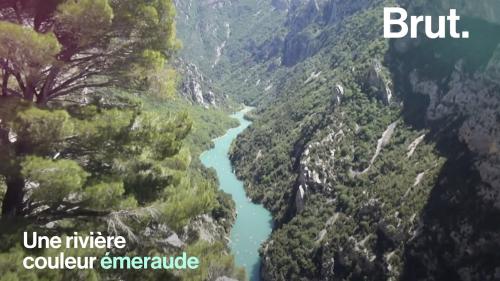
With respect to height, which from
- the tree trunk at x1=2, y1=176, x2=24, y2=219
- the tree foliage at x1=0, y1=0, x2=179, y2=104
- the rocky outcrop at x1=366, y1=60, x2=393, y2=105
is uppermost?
the rocky outcrop at x1=366, y1=60, x2=393, y2=105

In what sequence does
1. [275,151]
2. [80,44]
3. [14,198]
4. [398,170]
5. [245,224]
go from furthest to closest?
[275,151]
[245,224]
[398,170]
[80,44]
[14,198]

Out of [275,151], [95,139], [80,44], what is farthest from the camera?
[275,151]

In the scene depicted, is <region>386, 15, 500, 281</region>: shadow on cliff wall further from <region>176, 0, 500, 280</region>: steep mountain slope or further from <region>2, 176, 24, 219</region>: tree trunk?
<region>2, 176, 24, 219</region>: tree trunk

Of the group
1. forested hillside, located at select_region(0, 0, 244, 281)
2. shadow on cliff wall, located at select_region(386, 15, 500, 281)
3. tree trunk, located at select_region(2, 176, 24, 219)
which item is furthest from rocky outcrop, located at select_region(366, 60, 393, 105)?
tree trunk, located at select_region(2, 176, 24, 219)

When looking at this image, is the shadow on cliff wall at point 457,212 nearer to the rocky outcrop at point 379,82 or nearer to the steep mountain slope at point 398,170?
the steep mountain slope at point 398,170

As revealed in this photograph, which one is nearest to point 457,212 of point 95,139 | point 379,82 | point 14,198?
point 379,82

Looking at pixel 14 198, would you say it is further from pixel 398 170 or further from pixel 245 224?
pixel 245 224
